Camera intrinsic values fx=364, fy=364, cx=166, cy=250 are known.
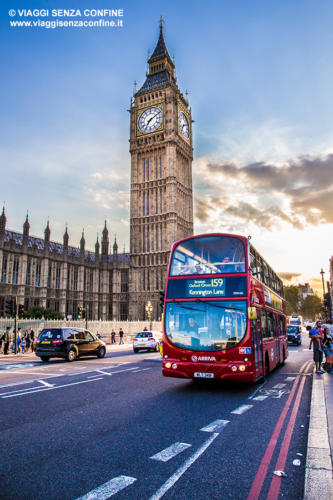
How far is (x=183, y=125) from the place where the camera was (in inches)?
2586

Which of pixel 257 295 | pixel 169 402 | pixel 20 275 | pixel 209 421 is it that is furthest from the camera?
pixel 20 275

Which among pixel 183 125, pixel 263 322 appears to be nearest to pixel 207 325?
pixel 263 322

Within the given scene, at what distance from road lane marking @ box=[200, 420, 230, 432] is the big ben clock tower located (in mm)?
51320

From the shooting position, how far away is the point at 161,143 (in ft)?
201

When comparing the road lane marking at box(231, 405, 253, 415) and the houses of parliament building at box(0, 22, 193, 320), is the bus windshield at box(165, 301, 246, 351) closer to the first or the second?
the road lane marking at box(231, 405, 253, 415)

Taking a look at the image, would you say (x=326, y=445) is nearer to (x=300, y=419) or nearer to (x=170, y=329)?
(x=300, y=419)

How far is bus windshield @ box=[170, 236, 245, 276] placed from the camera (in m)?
9.07

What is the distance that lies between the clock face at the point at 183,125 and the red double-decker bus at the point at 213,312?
5851cm

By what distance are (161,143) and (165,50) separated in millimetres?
24560

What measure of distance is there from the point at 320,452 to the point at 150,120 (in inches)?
2531

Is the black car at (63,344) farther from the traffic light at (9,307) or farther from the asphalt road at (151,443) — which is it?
the asphalt road at (151,443)

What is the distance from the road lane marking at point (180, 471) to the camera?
3429mm

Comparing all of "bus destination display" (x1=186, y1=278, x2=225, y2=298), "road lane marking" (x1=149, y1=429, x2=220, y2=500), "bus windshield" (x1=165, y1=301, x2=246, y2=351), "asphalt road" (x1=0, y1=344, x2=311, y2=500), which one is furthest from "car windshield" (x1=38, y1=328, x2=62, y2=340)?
"road lane marking" (x1=149, y1=429, x2=220, y2=500)

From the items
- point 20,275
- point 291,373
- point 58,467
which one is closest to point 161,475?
point 58,467
